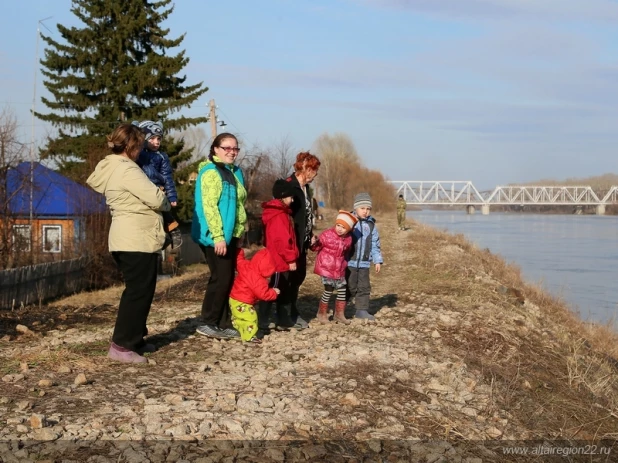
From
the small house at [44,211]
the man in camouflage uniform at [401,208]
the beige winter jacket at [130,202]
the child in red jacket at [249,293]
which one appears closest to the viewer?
the beige winter jacket at [130,202]

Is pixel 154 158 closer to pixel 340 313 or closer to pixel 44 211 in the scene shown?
pixel 340 313

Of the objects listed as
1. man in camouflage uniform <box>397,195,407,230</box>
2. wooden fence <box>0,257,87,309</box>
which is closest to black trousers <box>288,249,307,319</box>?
wooden fence <box>0,257,87,309</box>

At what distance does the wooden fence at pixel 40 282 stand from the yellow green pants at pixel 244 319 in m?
6.58

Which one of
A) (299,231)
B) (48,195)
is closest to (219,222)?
(299,231)

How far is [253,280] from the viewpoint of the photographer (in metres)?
6.82

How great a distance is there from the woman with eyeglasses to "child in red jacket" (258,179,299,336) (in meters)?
0.35

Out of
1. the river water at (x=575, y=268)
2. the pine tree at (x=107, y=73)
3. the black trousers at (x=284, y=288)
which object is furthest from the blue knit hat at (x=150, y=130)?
the pine tree at (x=107, y=73)

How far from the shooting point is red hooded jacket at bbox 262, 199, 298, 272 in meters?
7.00

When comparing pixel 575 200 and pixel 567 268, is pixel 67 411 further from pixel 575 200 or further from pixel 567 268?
pixel 575 200

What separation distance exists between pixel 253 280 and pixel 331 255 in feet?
4.49

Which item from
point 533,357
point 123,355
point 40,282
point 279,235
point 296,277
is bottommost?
point 40,282

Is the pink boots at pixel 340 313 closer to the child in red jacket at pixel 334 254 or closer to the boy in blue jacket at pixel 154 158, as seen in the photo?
the child in red jacket at pixel 334 254

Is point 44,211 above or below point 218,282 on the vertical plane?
above

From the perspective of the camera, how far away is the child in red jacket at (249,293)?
6.79 meters
